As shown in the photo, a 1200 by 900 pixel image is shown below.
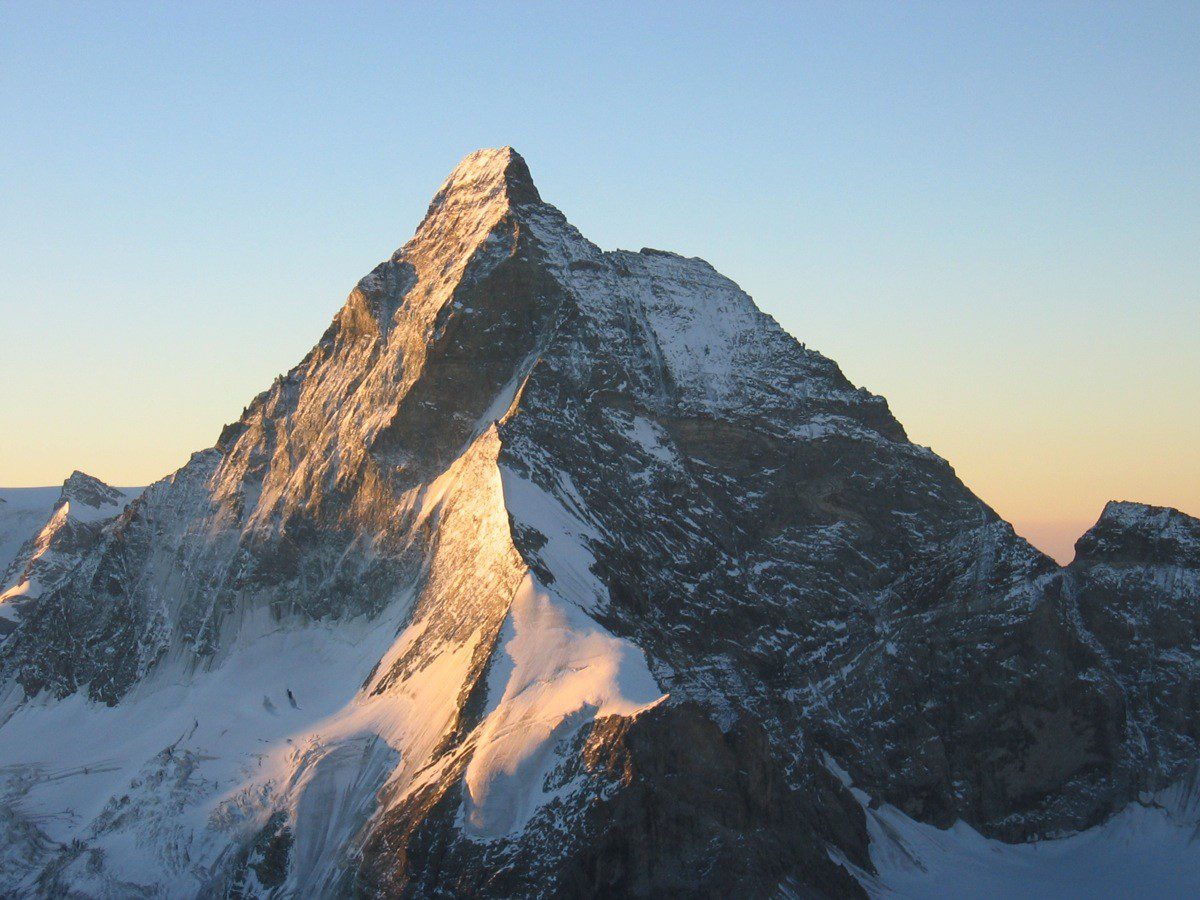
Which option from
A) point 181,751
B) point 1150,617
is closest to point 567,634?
point 181,751

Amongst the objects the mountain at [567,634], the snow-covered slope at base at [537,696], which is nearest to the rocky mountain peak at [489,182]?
the mountain at [567,634]

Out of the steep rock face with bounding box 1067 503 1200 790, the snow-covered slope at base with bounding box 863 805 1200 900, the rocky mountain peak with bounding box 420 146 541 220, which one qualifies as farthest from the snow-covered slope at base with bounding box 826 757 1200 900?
the rocky mountain peak with bounding box 420 146 541 220

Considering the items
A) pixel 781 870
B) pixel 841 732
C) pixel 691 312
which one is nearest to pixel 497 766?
pixel 781 870

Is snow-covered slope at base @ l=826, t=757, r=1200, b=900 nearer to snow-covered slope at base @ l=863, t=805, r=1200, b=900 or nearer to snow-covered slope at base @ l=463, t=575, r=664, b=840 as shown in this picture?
snow-covered slope at base @ l=863, t=805, r=1200, b=900

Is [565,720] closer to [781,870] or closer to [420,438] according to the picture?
[781,870]

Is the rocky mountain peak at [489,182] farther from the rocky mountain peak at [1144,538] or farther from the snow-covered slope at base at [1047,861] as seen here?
the snow-covered slope at base at [1047,861]
